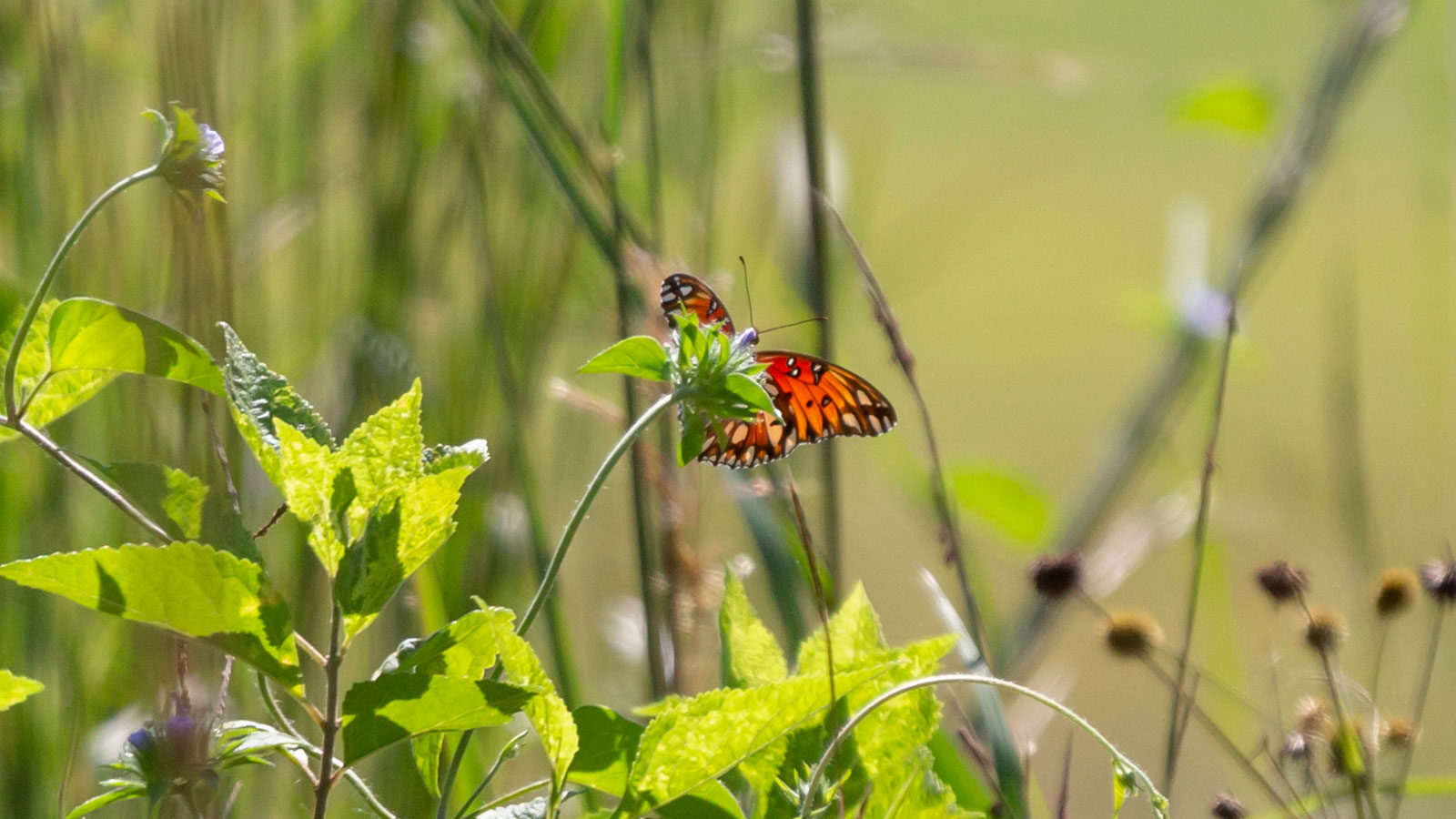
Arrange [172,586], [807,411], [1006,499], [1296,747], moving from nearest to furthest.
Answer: [172,586]
[1296,747]
[807,411]
[1006,499]

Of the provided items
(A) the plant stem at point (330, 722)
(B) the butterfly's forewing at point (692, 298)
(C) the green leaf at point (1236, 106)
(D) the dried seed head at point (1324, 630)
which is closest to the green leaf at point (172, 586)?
(A) the plant stem at point (330, 722)

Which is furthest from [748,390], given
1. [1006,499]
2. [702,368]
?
[1006,499]

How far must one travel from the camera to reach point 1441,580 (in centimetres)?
36

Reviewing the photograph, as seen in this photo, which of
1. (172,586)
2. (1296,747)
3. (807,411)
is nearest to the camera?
(172,586)

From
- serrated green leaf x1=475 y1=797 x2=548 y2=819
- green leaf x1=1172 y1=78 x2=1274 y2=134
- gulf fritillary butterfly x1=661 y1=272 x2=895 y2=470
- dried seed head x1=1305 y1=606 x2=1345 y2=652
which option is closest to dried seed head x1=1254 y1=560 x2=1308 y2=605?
dried seed head x1=1305 y1=606 x2=1345 y2=652

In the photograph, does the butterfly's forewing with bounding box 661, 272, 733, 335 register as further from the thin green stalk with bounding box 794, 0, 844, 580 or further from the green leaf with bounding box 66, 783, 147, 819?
the green leaf with bounding box 66, 783, 147, 819

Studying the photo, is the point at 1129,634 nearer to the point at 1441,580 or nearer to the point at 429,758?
the point at 1441,580

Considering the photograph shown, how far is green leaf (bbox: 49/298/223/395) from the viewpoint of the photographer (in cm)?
23

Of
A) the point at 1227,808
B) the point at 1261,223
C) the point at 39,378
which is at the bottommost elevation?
the point at 1227,808

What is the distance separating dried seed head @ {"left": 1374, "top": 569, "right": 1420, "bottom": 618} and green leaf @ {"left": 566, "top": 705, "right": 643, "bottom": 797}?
0.24 meters

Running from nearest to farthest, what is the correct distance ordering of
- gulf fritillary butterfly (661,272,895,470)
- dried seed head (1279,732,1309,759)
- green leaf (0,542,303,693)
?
green leaf (0,542,303,693)
dried seed head (1279,732,1309,759)
gulf fritillary butterfly (661,272,895,470)

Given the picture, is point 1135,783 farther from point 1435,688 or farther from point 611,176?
point 1435,688

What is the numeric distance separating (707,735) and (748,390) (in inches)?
2.3

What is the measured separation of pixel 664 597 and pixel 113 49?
53cm
